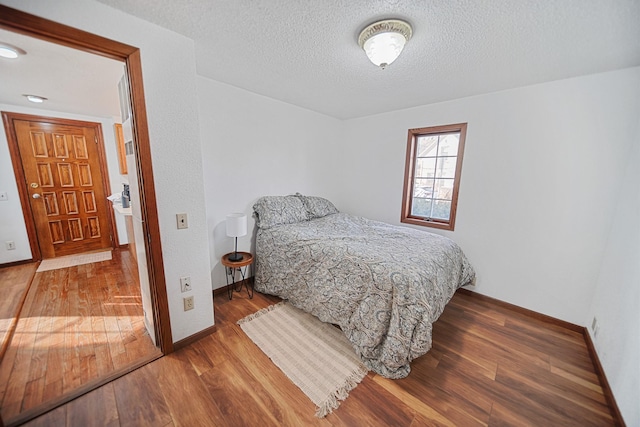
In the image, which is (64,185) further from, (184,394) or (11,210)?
(184,394)

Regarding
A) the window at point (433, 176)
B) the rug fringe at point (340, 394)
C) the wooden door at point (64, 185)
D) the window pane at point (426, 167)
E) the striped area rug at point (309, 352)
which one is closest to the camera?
the rug fringe at point (340, 394)

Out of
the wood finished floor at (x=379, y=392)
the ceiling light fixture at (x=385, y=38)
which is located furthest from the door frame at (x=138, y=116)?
the ceiling light fixture at (x=385, y=38)

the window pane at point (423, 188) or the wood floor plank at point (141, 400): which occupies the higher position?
the window pane at point (423, 188)

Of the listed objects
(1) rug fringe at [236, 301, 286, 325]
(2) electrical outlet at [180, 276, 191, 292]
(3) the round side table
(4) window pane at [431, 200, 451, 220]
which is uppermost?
(4) window pane at [431, 200, 451, 220]

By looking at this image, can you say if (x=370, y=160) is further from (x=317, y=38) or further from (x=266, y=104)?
(x=317, y=38)

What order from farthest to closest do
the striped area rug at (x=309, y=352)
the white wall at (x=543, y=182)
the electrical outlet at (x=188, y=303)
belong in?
the white wall at (x=543, y=182)
the electrical outlet at (x=188, y=303)
the striped area rug at (x=309, y=352)

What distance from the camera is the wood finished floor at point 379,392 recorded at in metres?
1.31

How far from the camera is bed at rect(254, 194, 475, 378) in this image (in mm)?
1536

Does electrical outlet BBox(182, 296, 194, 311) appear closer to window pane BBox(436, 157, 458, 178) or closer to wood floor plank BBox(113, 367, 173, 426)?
wood floor plank BBox(113, 367, 173, 426)

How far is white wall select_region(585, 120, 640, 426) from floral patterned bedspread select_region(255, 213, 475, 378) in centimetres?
92

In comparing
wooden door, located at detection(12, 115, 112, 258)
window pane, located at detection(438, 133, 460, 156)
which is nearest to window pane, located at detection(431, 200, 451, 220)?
window pane, located at detection(438, 133, 460, 156)

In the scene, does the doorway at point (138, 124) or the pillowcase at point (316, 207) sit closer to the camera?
the doorway at point (138, 124)

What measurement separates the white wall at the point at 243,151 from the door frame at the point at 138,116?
0.85 meters

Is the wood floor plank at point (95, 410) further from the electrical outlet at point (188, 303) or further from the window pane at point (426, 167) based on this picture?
the window pane at point (426, 167)
